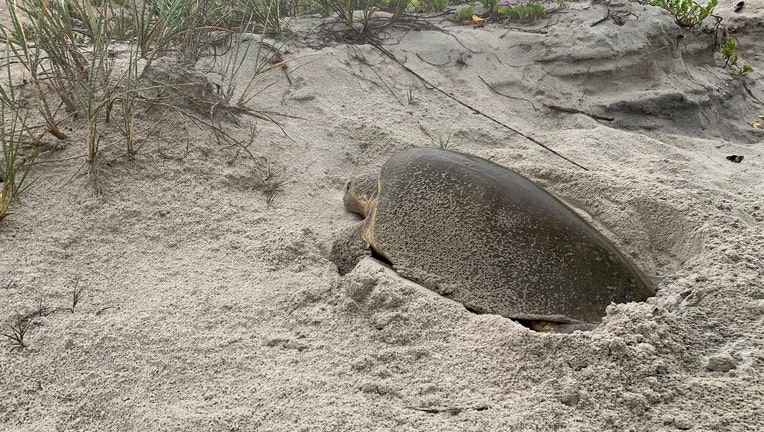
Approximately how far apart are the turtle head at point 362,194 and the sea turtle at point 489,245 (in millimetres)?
80

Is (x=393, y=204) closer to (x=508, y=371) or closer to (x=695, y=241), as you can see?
(x=508, y=371)

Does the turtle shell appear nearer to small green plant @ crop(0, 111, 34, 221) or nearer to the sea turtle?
the sea turtle

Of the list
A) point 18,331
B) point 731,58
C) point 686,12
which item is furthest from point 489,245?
point 731,58

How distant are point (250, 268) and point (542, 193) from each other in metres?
1.07

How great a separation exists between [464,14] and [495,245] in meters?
2.91

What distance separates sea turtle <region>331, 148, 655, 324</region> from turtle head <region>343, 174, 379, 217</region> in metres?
0.08

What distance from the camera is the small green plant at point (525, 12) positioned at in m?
4.10

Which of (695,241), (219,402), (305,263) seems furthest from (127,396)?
(695,241)

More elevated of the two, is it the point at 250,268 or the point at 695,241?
the point at 695,241

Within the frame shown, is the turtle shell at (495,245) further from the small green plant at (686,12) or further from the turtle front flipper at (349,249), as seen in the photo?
the small green plant at (686,12)

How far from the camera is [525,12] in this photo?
13.6ft

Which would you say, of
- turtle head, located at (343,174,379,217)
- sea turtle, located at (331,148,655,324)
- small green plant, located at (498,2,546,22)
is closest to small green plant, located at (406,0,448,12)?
small green plant, located at (498,2,546,22)

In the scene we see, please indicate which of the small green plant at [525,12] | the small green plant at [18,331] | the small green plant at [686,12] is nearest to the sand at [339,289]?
the small green plant at [18,331]

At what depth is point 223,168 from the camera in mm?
2467
